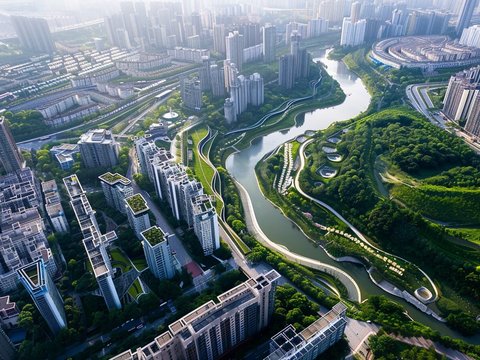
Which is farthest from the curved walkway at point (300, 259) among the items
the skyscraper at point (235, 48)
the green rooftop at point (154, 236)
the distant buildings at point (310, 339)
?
the skyscraper at point (235, 48)

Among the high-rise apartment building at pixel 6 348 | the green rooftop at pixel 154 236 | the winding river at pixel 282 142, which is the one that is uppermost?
the green rooftop at pixel 154 236

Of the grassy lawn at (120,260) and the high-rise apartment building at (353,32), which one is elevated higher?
the high-rise apartment building at (353,32)

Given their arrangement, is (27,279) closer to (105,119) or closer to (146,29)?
(105,119)

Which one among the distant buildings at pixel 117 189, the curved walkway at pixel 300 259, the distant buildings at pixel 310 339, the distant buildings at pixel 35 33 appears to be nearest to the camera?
the distant buildings at pixel 310 339

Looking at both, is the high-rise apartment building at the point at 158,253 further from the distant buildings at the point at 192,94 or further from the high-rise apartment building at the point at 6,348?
the distant buildings at the point at 192,94

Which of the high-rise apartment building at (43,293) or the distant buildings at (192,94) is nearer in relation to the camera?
the high-rise apartment building at (43,293)

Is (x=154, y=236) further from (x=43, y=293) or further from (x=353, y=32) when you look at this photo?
(x=353, y=32)

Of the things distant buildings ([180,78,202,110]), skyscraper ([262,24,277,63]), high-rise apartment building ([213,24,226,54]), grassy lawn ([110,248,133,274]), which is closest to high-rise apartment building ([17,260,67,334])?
grassy lawn ([110,248,133,274])

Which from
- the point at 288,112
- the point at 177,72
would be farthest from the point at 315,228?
the point at 177,72

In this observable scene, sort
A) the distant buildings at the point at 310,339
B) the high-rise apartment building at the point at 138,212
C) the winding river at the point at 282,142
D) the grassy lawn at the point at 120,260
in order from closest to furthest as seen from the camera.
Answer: the distant buildings at the point at 310,339 → the winding river at the point at 282,142 → the grassy lawn at the point at 120,260 → the high-rise apartment building at the point at 138,212
